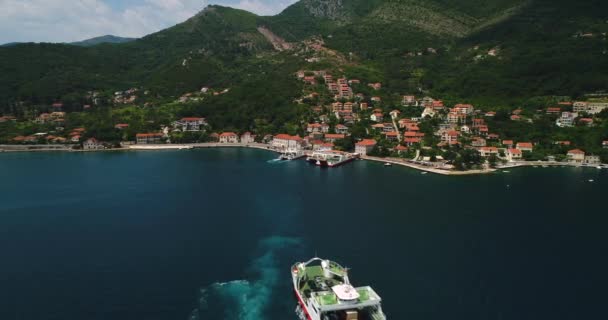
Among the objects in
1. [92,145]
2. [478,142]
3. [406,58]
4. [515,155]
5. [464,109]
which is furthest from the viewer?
[406,58]

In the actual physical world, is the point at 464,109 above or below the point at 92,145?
above

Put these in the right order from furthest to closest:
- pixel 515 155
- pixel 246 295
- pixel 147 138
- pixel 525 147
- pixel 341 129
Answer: pixel 147 138 < pixel 341 129 < pixel 525 147 < pixel 515 155 < pixel 246 295

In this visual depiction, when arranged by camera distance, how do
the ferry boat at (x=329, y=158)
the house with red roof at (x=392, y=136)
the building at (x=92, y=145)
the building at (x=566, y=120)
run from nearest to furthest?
1. the ferry boat at (x=329, y=158)
2. the building at (x=566, y=120)
3. the house with red roof at (x=392, y=136)
4. the building at (x=92, y=145)

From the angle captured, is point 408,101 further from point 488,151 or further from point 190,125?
point 190,125

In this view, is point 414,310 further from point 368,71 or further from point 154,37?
point 154,37

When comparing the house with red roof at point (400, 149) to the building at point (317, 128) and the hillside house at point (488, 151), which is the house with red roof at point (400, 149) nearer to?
the hillside house at point (488, 151)

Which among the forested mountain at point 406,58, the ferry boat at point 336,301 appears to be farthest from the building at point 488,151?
the ferry boat at point 336,301

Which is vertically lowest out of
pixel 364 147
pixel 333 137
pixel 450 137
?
pixel 364 147

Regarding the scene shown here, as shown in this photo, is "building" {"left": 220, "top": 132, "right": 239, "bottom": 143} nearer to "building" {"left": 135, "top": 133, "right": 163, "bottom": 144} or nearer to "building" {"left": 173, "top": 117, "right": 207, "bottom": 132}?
"building" {"left": 173, "top": 117, "right": 207, "bottom": 132}

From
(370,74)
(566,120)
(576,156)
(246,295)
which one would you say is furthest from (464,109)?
(246,295)
